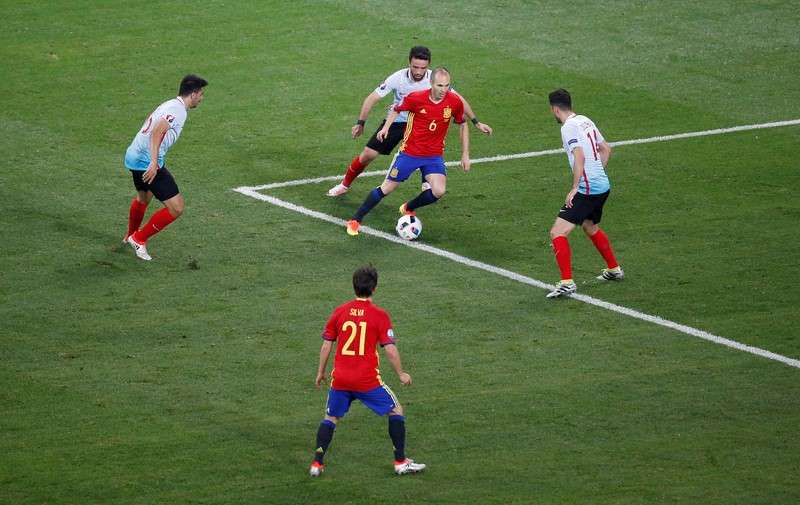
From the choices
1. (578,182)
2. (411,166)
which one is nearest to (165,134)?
(411,166)

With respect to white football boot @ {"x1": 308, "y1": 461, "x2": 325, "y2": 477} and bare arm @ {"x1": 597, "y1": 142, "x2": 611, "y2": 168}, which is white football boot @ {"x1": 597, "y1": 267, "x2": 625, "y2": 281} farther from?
white football boot @ {"x1": 308, "y1": 461, "x2": 325, "y2": 477}

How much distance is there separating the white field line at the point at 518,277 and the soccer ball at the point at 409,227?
94 millimetres

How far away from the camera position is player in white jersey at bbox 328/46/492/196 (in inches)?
712

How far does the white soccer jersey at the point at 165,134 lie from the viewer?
16.4m

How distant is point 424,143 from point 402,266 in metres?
1.82

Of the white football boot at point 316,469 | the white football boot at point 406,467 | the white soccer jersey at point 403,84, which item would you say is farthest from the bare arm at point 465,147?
the white football boot at point 316,469

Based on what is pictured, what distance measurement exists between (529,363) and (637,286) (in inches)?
107

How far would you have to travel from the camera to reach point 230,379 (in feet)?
44.3

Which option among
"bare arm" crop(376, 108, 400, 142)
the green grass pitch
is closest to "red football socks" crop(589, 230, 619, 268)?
the green grass pitch

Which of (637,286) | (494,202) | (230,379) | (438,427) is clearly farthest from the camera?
(494,202)

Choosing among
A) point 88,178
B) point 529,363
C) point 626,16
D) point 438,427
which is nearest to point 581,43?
point 626,16

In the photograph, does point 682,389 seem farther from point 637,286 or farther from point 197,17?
point 197,17

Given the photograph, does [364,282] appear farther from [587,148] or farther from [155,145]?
[155,145]

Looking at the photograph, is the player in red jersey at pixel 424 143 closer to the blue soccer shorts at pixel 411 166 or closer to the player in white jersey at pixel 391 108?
the blue soccer shorts at pixel 411 166
